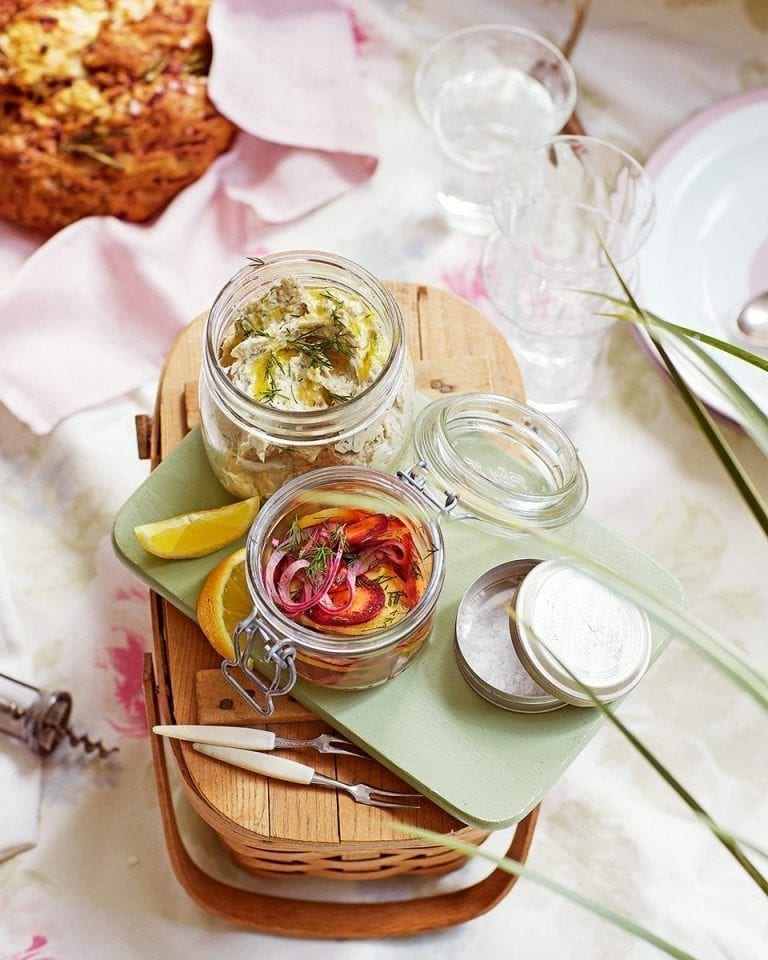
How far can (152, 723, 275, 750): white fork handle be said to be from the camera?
0.78 metres

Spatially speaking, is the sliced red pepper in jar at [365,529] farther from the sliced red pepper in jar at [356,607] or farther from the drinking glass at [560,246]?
the drinking glass at [560,246]

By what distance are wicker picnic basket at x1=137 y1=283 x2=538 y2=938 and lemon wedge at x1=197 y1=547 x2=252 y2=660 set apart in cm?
3

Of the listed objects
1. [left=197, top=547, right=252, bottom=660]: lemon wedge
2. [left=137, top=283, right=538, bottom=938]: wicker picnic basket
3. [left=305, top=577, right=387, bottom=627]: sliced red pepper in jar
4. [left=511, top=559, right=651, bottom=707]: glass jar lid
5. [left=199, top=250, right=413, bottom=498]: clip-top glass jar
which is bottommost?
[left=137, top=283, right=538, bottom=938]: wicker picnic basket

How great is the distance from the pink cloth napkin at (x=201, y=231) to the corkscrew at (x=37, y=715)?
10.7 inches

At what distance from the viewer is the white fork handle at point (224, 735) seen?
778mm

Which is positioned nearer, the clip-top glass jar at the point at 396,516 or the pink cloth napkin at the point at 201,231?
the clip-top glass jar at the point at 396,516

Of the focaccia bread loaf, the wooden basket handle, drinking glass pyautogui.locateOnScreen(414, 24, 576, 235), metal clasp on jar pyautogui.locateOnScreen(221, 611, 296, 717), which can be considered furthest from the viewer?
drinking glass pyautogui.locateOnScreen(414, 24, 576, 235)

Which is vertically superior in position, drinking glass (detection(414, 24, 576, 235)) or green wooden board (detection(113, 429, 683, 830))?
drinking glass (detection(414, 24, 576, 235))

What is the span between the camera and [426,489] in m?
0.81

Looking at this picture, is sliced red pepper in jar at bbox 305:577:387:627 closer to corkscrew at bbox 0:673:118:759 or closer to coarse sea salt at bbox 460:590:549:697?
coarse sea salt at bbox 460:590:549:697

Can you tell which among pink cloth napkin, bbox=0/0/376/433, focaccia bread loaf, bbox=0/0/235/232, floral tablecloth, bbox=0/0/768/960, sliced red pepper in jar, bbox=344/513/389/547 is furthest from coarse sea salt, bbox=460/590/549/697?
focaccia bread loaf, bbox=0/0/235/232

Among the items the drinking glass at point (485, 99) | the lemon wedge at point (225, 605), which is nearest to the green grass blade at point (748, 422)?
the lemon wedge at point (225, 605)

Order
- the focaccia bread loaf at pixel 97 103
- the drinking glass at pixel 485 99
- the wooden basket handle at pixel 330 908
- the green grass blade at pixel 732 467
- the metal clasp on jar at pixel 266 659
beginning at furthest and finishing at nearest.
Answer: the drinking glass at pixel 485 99, the focaccia bread loaf at pixel 97 103, the wooden basket handle at pixel 330 908, the metal clasp on jar at pixel 266 659, the green grass blade at pixel 732 467

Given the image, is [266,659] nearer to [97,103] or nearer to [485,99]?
[97,103]
